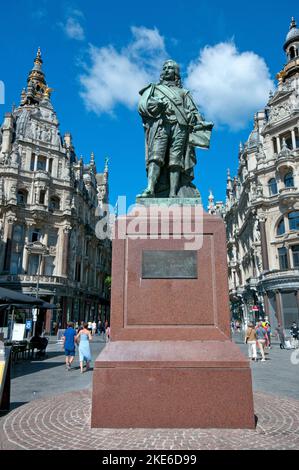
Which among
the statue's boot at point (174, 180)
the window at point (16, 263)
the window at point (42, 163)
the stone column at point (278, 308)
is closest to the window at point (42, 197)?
the window at point (42, 163)

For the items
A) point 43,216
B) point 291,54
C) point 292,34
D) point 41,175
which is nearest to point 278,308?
point 43,216

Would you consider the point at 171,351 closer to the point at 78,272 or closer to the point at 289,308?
the point at 289,308

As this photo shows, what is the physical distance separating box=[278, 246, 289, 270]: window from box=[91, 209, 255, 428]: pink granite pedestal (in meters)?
34.4

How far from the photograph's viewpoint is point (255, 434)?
4.23 meters

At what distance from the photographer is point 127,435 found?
4.17 m

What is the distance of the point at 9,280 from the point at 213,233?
117 feet

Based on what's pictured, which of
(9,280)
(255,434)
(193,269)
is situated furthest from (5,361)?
(9,280)

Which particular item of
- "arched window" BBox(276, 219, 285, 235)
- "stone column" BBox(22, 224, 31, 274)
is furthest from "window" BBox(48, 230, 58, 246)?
"arched window" BBox(276, 219, 285, 235)

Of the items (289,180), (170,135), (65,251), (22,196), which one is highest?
(289,180)

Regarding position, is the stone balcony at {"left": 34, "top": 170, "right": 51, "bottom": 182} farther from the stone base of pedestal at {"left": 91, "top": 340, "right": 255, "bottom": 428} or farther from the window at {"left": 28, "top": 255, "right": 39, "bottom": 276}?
the stone base of pedestal at {"left": 91, "top": 340, "right": 255, "bottom": 428}

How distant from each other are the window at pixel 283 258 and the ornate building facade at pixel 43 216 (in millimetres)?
25281

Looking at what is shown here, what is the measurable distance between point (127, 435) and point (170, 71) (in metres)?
6.74
